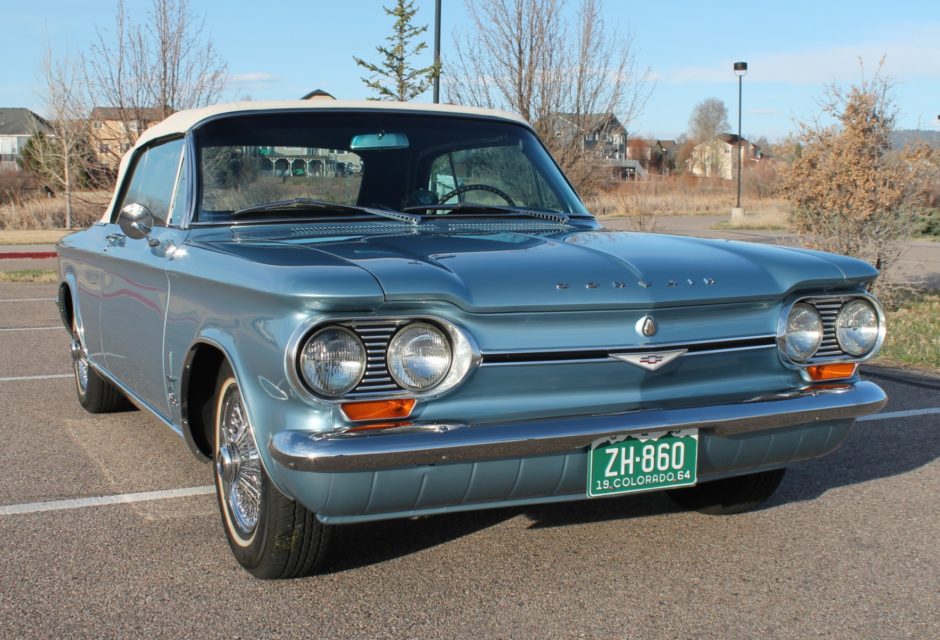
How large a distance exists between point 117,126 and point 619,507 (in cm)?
1820

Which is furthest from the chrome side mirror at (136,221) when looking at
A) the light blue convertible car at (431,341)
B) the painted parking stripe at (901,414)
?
the painted parking stripe at (901,414)

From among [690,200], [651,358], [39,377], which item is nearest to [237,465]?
[651,358]

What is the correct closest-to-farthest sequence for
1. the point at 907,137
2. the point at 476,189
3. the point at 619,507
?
the point at 619,507 < the point at 476,189 < the point at 907,137

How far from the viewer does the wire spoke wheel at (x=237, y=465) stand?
3447 mm

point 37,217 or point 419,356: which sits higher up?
point 37,217

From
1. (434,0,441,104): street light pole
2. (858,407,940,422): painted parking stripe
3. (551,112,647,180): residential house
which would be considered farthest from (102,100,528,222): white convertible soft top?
(551,112,647,180): residential house

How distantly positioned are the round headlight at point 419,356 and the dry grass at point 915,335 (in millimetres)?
5768

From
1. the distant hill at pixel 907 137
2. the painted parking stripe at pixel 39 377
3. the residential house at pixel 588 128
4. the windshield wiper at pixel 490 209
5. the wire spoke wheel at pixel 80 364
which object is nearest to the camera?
the windshield wiper at pixel 490 209

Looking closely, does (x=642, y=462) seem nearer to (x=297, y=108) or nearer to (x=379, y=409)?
→ (x=379, y=409)

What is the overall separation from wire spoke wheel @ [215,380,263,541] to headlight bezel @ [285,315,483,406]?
0.54 m

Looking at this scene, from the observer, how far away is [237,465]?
3.57 metres

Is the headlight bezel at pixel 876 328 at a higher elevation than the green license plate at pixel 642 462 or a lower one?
higher

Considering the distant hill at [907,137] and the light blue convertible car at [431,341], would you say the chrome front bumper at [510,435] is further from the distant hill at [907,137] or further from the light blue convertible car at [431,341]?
the distant hill at [907,137]

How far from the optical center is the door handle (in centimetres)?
488
